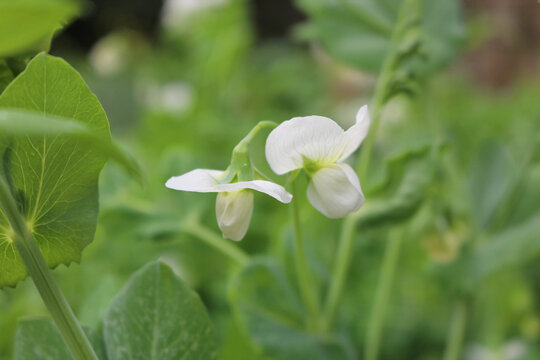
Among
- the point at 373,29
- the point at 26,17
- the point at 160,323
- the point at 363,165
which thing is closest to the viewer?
the point at 26,17

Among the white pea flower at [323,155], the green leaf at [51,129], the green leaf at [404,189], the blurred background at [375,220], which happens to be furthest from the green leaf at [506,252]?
the green leaf at [51,129]

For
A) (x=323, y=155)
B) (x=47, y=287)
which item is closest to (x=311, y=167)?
(x=323, y=155)

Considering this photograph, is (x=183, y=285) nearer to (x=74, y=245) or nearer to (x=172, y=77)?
(x=74, y=245)

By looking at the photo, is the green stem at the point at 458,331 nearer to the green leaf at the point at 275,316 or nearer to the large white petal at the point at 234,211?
→ the green leaf at the point at 275,316

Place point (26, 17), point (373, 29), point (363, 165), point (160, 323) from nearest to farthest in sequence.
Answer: point (26, 17) < point (160, 323) < point (363, 165) < point (373, 29)

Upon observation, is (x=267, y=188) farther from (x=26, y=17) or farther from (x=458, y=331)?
(x=458, y=331)

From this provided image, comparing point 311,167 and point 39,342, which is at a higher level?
point 311,167

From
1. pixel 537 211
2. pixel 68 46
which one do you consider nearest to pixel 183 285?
pixel 537 211

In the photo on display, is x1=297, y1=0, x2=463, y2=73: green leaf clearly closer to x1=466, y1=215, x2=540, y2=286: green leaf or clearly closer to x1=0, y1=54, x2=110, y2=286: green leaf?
x1=466, y1=215, x2=540, y2=286: green leaf
